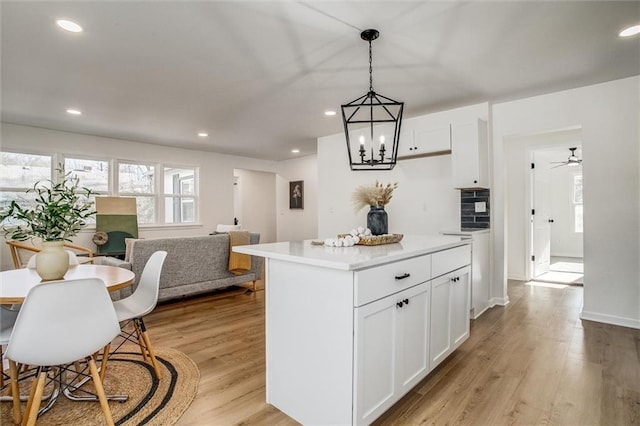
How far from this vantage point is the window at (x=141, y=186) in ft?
20.1

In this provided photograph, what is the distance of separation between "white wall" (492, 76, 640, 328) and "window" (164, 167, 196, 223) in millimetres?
6318

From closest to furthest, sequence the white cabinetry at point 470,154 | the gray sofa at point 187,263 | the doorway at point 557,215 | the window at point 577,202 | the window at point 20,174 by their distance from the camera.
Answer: the gray sofa at point 187,263 → the white cabinetry at point 470,154 → the window at point 20,174 → the doorway at point 557,215 → the window at point 577,202

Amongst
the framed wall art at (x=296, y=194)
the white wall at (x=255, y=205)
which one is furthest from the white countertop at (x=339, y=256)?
the white wall at (x=255, y=205)

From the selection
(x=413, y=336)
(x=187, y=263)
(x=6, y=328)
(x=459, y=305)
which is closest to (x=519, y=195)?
(x=459, y=305)

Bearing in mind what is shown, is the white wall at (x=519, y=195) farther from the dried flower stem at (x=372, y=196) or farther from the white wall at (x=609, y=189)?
the dried flower stem at (x=372, y=196)

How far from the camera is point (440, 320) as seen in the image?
2227mm

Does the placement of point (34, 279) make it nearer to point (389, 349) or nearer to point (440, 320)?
point (389, 349)

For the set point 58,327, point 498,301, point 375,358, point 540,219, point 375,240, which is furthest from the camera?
point 540,219

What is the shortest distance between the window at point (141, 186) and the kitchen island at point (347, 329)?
530cm

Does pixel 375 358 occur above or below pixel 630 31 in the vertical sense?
below

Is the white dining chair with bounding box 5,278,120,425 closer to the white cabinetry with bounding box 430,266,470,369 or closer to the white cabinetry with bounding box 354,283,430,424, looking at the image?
the white cabinetry with bounding box 354,283,430,424

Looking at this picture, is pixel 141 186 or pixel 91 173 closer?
pixel 91 173

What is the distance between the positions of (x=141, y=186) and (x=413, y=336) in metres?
6.09

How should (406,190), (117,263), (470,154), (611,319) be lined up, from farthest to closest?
1. (406,190)
2. (470,154)
3. (117,263)
4. (611,319)
